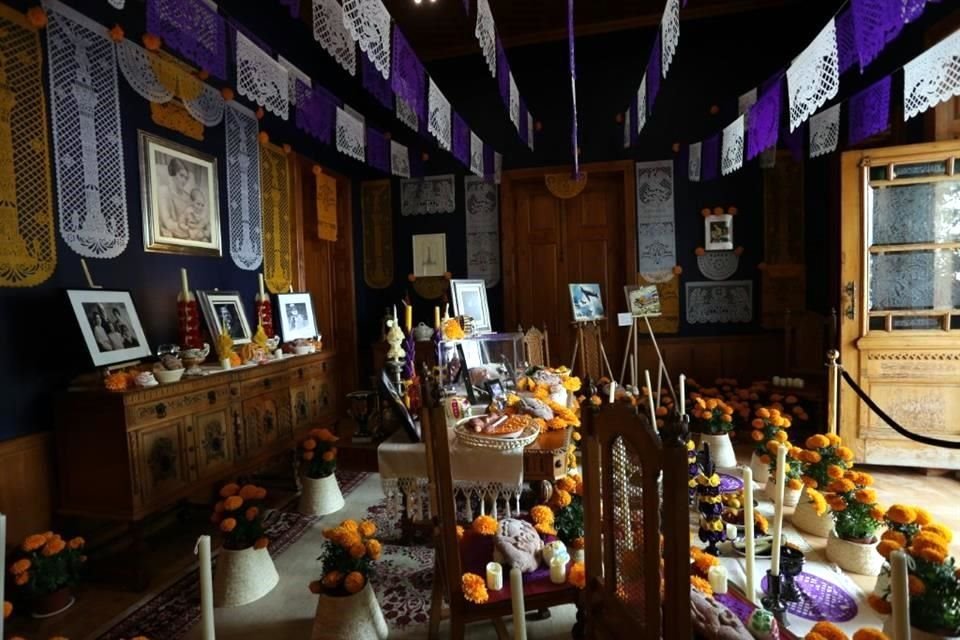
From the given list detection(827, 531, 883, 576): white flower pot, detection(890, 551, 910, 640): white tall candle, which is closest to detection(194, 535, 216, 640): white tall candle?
detection(890, 551, 910, 640): white tall candle

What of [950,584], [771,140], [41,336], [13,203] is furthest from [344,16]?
[950,584]

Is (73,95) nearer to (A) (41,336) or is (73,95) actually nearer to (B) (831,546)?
(A) (41,336)

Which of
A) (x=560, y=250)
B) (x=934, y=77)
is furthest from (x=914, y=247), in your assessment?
(x=560, y=250)

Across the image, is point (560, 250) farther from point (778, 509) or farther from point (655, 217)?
point (778, 509)

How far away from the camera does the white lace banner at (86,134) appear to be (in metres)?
2.43

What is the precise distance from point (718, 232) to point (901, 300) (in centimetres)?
162

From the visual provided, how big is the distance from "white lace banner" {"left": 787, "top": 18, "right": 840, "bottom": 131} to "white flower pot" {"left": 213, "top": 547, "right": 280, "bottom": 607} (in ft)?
11.2

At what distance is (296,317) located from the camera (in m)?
4.15

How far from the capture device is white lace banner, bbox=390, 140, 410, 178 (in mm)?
4168

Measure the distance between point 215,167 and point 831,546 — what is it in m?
4.43

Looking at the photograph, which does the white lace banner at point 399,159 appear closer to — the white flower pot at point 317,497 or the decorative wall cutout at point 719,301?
the white flower pot at point 317,497

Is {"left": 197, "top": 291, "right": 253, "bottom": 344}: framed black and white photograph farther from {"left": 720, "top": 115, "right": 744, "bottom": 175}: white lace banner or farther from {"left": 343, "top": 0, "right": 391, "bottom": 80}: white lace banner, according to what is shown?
{"left": 720, "top": 115, "right": 744, "bottom": 175}: white lace banner

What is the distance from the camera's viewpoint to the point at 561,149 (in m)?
4.96

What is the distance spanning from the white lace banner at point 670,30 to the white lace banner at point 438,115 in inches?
53.1
